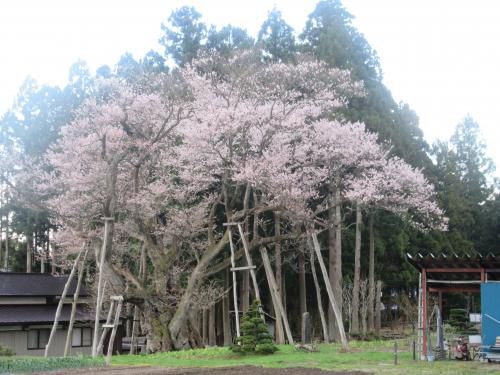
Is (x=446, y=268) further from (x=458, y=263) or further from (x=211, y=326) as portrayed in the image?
(x=211, y=326)

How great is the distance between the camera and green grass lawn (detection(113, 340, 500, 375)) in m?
10.8

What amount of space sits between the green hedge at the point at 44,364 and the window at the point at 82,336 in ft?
36.1

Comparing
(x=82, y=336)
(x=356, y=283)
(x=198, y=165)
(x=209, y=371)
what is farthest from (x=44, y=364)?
(x=356, y=283)

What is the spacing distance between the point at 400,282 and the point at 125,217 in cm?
1323

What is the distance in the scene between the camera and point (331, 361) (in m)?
12.8

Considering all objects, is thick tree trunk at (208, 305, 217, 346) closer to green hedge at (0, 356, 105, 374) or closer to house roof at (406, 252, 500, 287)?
green hedge at (0, 356, 105, 374)

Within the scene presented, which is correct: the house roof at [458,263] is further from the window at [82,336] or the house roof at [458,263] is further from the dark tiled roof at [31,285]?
the dark tiled roof at [31,285]

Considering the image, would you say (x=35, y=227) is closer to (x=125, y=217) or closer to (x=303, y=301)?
(x=125, y=217)

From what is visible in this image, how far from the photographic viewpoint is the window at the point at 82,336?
24.1m

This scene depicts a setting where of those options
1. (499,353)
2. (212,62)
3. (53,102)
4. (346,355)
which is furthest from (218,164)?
(53,102)

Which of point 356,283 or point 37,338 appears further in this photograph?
point 356,283

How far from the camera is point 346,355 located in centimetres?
1396

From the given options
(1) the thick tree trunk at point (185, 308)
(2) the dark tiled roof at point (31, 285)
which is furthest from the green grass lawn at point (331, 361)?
(2) the dark tiled roof at point (31, 285)

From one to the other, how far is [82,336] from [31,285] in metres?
2.87
